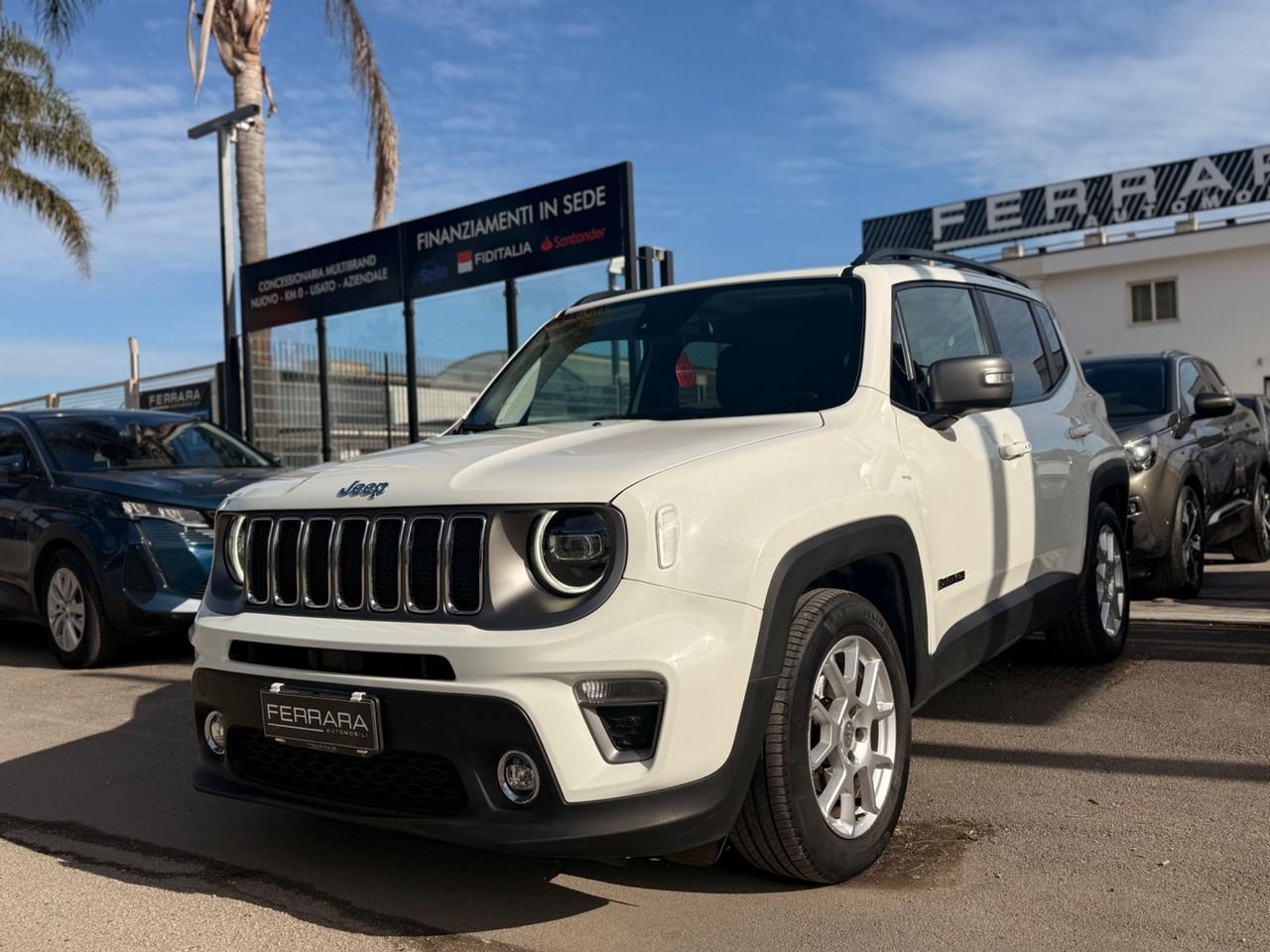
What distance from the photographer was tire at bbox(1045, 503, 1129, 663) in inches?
217

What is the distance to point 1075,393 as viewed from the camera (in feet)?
18.6

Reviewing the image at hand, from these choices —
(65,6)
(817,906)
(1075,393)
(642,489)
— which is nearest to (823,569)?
(642,489)

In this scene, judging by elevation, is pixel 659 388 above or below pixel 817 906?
above

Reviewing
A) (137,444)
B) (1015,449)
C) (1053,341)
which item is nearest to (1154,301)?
(1053,341)

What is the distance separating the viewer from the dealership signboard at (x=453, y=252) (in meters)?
11.0

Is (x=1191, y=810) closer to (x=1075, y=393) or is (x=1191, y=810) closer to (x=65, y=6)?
(x=1075, y=393)

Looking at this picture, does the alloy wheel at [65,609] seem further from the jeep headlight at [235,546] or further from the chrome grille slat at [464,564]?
the chrome grille slat at [464,564]

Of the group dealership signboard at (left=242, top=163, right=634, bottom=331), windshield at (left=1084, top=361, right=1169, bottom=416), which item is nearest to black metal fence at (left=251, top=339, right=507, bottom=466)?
dealership signboard at (left=242, top=163, right=634, bottom=331)

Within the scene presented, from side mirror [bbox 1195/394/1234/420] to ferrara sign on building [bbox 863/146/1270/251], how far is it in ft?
95.8

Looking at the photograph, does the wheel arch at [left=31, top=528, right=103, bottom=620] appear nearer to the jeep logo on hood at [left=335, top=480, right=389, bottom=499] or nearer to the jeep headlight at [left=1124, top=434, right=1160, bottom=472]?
the jeep logo on hood at [left=335, top=480, right=389, bottom=499]

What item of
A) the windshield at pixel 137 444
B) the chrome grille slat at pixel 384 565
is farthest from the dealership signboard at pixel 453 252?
→ the chrome grille slat at pixel 384 565

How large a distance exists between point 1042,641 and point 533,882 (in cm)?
387

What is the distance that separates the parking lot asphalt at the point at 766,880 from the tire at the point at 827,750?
5.5 inches

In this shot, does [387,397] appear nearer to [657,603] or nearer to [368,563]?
[368,563]
